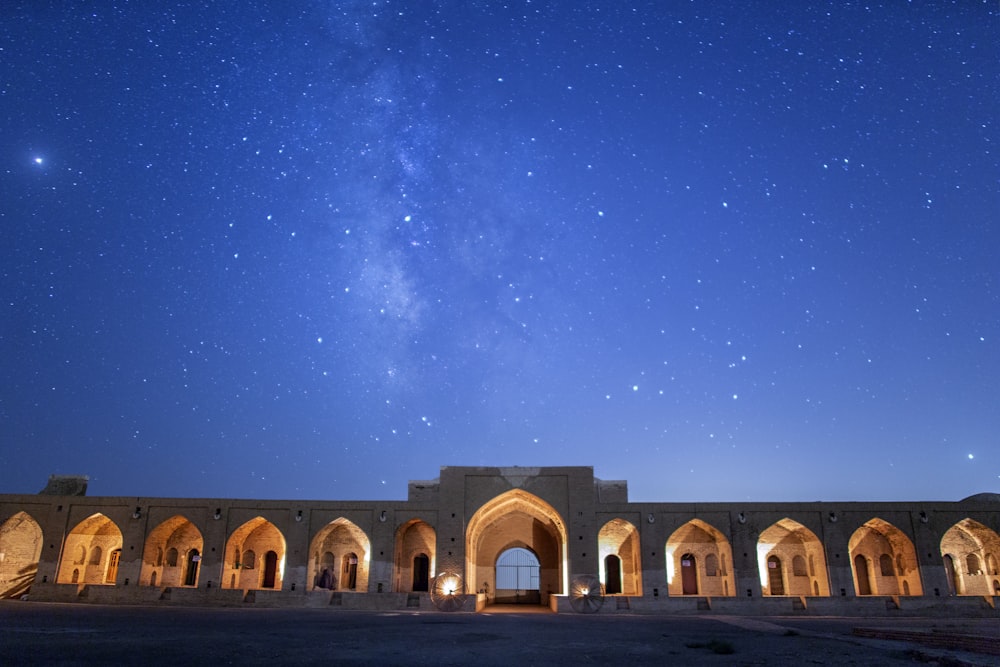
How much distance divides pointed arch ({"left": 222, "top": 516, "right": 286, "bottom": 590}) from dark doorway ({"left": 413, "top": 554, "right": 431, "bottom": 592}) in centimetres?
676

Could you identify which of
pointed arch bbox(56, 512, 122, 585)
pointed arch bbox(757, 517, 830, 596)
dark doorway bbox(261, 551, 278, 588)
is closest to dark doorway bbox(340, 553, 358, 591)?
dark doorway bbox(261, 551, 278, 588)

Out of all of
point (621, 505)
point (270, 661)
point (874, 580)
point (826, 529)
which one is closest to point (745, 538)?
point (826, 529)

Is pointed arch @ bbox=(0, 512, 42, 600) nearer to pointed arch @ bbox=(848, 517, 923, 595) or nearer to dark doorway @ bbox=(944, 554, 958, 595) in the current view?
pointed arch @ bbox=(848, 517, 923, 595)

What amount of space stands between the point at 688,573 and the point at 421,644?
25.0 m

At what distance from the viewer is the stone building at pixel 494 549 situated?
28094 millimetres

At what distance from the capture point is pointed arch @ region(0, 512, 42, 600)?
3191 centimetres

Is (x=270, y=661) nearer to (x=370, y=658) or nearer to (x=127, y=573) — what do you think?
(x=370, y=658)

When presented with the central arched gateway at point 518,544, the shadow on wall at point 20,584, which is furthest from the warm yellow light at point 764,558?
the shadow on wall at point 20,584

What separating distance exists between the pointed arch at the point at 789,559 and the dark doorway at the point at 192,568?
92.4 feet

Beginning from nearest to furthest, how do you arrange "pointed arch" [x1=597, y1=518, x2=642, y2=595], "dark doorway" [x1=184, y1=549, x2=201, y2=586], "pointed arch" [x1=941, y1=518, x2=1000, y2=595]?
"pointed arch" [x1=941, y1=518, x2=1000, y2=595]
"dark doorway" [x1=184, y1=549, x2=201, y2=586]
"pointed arch" [x1=597, y1=518, x2=642, y2=595]

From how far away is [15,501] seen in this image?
3216 cm

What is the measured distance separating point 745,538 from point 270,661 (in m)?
24.7

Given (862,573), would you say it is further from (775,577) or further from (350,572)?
(350,572)

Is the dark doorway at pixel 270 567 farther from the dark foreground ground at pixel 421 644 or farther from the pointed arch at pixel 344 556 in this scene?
the dark foreground ground at pixel 421 644
